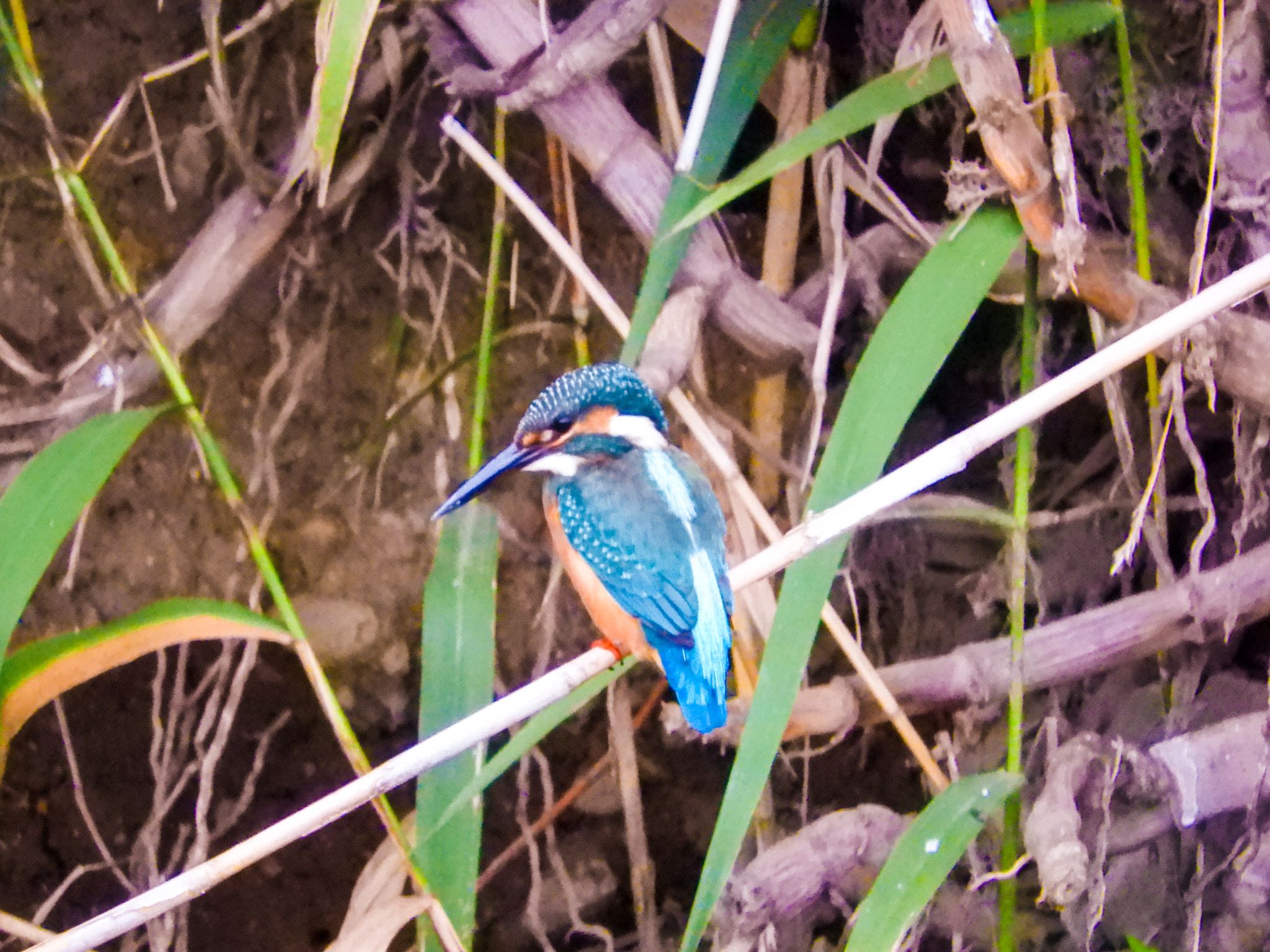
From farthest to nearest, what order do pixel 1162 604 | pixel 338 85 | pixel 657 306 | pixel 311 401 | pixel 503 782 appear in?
pixel 503 782 < pixel 311 401 < pixel 1162 604 < pixel 657 306 < pixel 338 85

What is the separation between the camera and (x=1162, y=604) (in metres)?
1.18

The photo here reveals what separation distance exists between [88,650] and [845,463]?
0.72 m

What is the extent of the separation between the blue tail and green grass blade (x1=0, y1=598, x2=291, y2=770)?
0.42 m

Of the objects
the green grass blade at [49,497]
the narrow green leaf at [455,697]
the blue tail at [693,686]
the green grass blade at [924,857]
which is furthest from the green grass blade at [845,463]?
the green grass blade at [49,497]

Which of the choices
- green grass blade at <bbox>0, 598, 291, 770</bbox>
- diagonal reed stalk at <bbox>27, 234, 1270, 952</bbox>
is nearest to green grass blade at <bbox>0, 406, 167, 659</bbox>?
green grass blade at <bbox>0, 598, 291, 770</bbox>

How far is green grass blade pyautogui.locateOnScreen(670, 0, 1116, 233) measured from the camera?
964mm

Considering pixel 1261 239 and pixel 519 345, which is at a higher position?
pixel 519 345

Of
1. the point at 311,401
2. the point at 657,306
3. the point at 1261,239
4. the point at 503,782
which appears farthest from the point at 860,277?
the point at 503,782

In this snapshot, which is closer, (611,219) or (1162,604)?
(1162,604)

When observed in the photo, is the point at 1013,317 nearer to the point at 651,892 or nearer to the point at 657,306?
the point at 657,306

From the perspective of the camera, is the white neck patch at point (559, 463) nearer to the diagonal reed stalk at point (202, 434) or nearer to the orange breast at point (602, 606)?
the orange breast at point (602, 606)

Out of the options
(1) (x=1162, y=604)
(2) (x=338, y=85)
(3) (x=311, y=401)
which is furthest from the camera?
(3) (x=311, y=401)

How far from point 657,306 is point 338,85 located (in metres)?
0.38

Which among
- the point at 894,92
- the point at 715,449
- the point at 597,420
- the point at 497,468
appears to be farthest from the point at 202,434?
the point at 894,92
